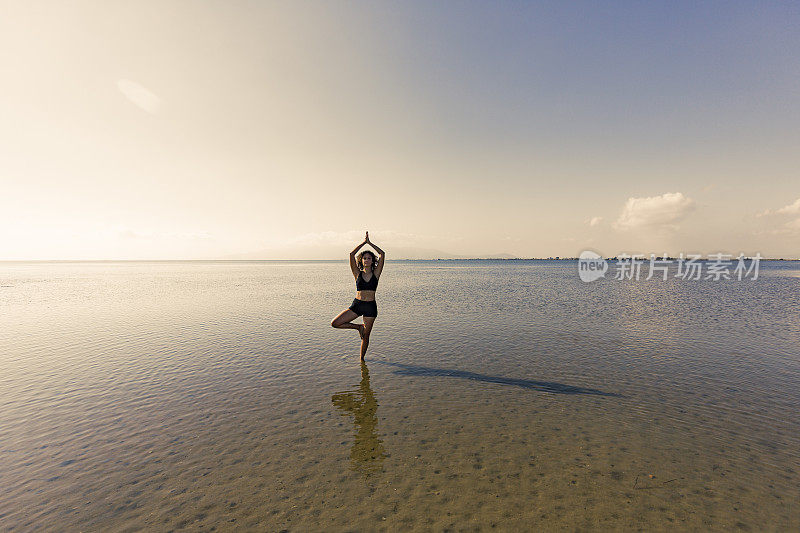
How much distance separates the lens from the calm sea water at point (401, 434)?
544 cm

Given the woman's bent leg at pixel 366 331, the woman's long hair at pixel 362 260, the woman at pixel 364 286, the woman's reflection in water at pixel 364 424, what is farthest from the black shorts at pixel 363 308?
the woman's reflection in water at pixel 364 424

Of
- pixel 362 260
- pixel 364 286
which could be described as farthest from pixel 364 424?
pixel 362 260

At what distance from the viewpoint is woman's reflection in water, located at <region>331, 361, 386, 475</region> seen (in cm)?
671

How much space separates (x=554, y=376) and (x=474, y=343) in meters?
5.09

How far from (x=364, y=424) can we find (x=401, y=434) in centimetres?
109

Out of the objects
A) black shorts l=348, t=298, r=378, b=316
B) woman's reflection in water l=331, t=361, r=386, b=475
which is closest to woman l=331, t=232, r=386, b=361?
black shorts l=348, t=298, r=378, b=316

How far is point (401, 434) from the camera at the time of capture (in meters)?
7.89

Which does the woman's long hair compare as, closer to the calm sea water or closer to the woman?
the woman

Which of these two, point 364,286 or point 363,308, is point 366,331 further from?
point 364,286

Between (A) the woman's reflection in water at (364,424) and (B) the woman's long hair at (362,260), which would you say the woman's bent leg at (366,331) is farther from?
(B) the woman's long hair at (362,260)

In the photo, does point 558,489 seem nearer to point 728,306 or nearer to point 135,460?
point 135,460

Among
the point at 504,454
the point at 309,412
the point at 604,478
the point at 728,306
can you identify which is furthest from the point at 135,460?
the point at 728,306

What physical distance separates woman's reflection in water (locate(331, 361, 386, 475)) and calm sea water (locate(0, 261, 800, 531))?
0.17 ft

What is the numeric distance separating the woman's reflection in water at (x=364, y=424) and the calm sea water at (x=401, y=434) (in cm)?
5
